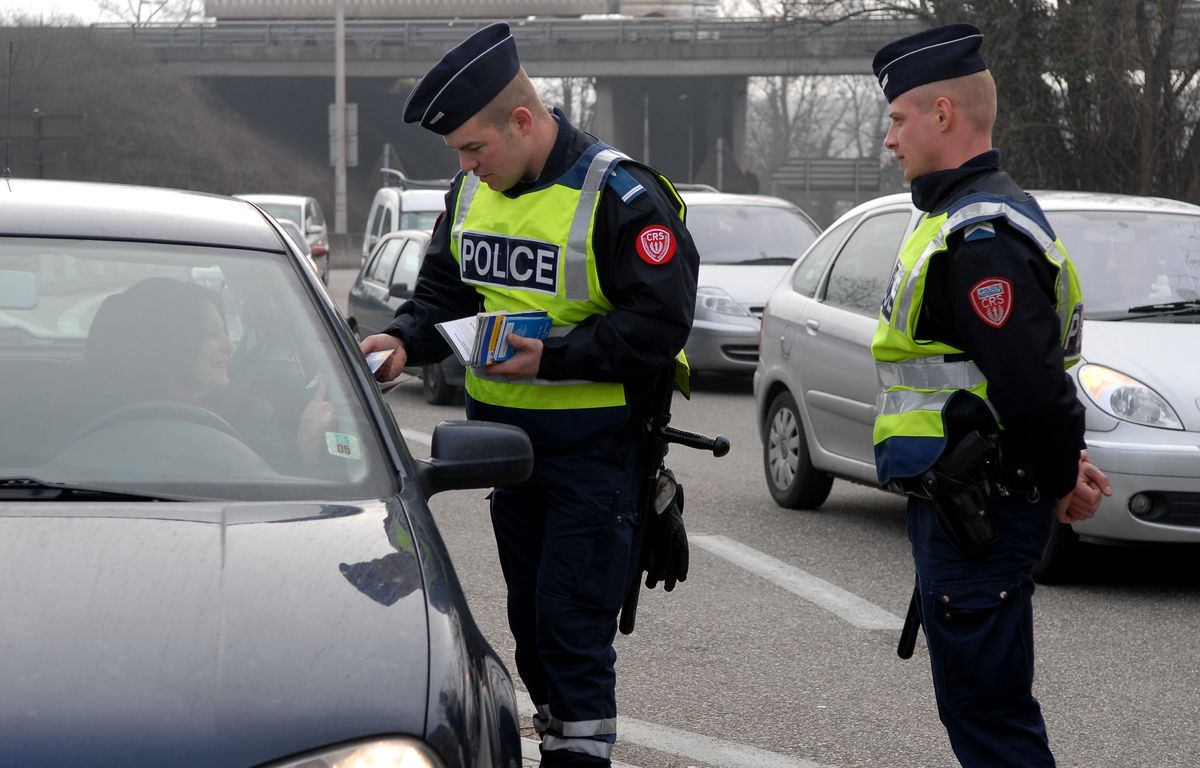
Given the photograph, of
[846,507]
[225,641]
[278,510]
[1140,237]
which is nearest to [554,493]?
[278,510]

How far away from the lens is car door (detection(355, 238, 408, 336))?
46.8 feet

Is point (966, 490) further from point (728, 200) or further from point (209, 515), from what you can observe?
point (728, 200)

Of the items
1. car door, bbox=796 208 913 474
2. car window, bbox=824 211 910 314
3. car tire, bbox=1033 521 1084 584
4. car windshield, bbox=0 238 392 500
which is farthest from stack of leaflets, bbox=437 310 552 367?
car window, bbox=824 211 910 314

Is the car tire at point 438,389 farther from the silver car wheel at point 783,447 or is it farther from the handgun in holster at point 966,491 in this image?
the handgun in holster at point 966,491

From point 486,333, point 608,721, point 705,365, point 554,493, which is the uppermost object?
point 486,333

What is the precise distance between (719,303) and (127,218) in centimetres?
1048

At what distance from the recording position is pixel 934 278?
11.1 feet

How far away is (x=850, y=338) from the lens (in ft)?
25.3

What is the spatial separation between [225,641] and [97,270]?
1.32m

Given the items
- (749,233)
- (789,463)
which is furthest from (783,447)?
(749,233)

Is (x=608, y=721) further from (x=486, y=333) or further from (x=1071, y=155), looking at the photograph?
(x=1071, y=155)

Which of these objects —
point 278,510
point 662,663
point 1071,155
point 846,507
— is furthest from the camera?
point 1071,155

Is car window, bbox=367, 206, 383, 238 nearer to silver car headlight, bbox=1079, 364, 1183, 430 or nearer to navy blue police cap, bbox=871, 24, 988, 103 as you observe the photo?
silver car headlight, bbox=1079, 364, 1183, 430

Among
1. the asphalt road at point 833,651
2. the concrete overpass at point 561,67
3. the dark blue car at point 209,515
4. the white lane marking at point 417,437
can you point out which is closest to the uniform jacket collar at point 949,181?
the dark blue car at point 209,515
